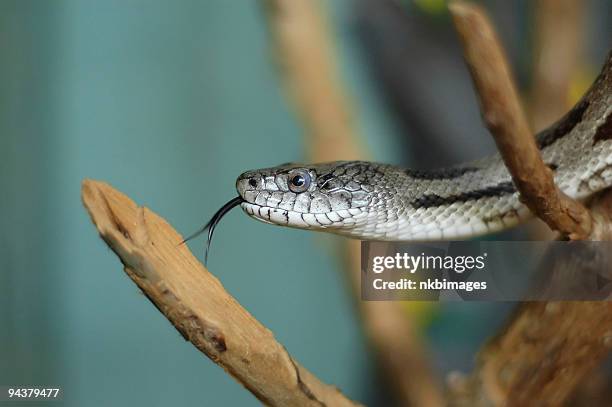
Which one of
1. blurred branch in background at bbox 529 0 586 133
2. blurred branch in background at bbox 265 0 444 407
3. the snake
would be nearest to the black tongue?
the snake

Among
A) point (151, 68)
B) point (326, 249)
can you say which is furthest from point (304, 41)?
point (326, 249)

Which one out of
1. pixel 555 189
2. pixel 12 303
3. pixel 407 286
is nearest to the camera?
pixel 555 189

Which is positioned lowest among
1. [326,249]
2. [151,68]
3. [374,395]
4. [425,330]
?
[374,395]

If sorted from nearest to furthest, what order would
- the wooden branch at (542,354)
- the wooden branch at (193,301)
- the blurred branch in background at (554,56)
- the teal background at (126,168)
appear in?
the wooden branch at (193,301) < the wooden branch at (542,354) < the teal background at (126,168) < the blurred branch in background at (554,56)

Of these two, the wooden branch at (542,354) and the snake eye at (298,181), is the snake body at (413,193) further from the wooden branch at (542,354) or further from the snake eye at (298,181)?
the wooden branch at (542,354)

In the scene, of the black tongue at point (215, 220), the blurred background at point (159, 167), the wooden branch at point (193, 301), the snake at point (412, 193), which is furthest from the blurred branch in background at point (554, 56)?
the wooden branch at point (193, 301)

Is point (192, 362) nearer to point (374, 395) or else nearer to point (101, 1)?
point (374, 395)
